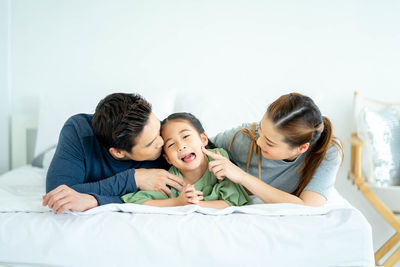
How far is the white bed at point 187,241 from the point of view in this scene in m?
0.99

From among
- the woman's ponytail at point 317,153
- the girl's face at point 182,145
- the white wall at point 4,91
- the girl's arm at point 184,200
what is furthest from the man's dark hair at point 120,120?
the white wall at point 4,91

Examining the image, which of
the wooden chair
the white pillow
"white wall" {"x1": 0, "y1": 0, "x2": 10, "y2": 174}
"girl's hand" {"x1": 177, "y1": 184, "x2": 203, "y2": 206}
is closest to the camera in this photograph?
"girl's hand" {"x1": 177, "y1": 184, "x2": 203, "y2": 206}

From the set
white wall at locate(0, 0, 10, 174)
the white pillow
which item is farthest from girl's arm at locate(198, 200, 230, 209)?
white wall at locate(0, 0, 10, 174)

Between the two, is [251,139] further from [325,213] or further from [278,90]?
[278,90]

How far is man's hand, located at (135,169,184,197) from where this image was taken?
1.27m

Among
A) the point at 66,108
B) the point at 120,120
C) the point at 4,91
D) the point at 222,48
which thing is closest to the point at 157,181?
the point at 120,120

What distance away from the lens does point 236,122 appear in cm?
185

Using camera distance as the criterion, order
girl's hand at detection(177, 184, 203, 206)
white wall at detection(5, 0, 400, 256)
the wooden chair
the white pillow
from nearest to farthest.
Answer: girl's hand at detection(177, 184, 203, 206), the wooden chair, the white pillow, white wall at detection(5, 0, 400, 256)

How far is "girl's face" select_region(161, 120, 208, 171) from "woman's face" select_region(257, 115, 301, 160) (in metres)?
0.23

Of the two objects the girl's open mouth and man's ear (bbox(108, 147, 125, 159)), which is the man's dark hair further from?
the girl's open mouth

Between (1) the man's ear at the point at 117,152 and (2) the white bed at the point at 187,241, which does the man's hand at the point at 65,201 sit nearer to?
(2) the white bed at the point at 187,241

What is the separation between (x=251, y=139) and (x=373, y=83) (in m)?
1.22

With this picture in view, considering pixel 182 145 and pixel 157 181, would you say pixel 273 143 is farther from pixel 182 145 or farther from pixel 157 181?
pixel 157 181

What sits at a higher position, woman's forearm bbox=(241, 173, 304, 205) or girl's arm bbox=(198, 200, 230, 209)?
woman's forearm bbox=(241, 173, 304, 205)
